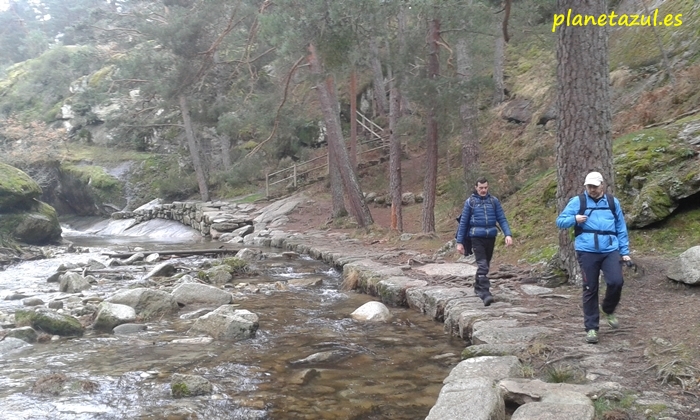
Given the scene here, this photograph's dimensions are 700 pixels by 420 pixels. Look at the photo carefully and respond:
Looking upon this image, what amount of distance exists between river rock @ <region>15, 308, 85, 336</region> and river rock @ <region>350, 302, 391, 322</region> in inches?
127

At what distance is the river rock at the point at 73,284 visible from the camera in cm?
923

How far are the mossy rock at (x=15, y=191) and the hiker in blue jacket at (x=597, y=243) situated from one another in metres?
17.3

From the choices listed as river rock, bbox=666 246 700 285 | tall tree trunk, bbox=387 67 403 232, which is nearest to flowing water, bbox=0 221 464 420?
river rock, bbox=666 246 700 285

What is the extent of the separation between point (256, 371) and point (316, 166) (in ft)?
66.0

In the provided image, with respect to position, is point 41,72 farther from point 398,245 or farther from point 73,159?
point 398,245

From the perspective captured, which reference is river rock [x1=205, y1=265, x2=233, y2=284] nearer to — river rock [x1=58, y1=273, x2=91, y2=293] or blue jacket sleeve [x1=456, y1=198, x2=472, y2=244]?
river rock [x1=58, y1=273, x2=91, y2=293]

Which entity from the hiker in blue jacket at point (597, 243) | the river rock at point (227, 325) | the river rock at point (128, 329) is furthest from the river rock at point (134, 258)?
the hiker in blue jacket at point (597, 243)

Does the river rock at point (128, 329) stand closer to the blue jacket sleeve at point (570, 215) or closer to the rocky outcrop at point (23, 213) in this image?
the blue jacket sleeve at point (570, 215)

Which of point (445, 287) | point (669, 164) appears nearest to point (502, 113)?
point (669, 164)

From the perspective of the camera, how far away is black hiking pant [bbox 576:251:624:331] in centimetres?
434

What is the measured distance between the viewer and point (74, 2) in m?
64.4

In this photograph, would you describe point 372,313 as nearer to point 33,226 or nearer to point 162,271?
point 162,271

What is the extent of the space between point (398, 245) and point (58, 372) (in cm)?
786

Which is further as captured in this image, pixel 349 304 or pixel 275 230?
pixel 275 230
